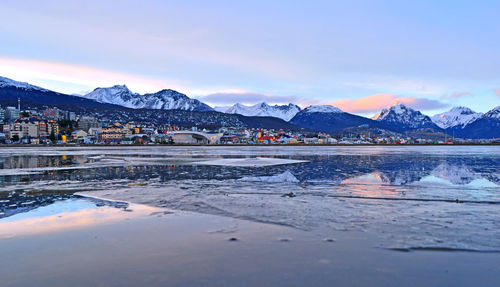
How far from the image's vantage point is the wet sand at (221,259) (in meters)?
5.41

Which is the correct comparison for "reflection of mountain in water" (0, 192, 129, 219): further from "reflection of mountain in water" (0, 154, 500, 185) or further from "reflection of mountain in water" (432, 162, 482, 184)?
"reflection of mountain in water" (432, 162, 482, 184)

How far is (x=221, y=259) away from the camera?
6367 mm

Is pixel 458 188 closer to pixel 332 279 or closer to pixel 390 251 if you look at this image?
pixel 390 251

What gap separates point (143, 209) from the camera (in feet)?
36.5

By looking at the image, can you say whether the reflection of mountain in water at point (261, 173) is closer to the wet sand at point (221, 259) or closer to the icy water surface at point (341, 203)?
the icy water surface at point (341, 203)

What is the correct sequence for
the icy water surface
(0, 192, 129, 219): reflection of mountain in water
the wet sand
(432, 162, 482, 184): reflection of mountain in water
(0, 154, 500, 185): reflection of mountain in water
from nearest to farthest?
the wet sand, the icy water surface, (0, 192, 129, 219): reflection of mountain in water, (432, 162, 482, 184): reflection of mountain in water, (0, 154, 500, 185): reflection of mountain in water

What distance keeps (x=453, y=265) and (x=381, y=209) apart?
4899mm

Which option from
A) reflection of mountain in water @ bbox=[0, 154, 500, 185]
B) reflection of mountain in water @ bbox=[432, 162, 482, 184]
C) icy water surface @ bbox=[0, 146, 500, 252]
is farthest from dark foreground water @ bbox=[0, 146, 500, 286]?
reflection of mountain in water @ bbox=[0, 154, 500, 185]

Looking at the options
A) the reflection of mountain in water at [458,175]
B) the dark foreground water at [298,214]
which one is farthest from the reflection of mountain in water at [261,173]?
the dark foreground water at [298,214]

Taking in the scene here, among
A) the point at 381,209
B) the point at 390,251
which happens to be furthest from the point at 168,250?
the point at 381,209

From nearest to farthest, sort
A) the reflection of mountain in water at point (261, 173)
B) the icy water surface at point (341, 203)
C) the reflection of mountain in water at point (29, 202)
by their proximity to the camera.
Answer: the icy water surface at point (341, 203) → the reflection of mountain in water at point (29, 202) → the reflection of mountain in water at point (261, 173)

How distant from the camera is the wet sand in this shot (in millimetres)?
5410

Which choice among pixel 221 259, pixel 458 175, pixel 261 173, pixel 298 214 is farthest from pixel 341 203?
pixel 458 175

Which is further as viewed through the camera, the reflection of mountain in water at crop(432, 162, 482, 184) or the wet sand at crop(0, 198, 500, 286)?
the reflection of mountain in water at crop(432, 162, 482, 184)
